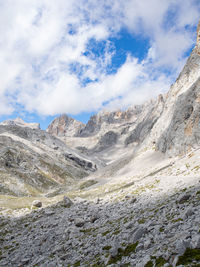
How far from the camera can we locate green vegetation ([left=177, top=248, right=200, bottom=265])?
304 inches

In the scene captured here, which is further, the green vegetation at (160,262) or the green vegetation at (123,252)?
the green vegetation at (123,252)

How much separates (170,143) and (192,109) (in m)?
12.3

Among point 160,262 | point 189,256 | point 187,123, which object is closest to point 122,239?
point 160,262

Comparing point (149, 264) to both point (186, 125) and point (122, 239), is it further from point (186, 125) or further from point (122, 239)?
point (186, 125)

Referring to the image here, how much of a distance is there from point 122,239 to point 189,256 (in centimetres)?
654

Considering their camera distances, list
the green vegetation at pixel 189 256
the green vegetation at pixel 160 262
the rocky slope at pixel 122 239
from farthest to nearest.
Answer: the rocky slope at pixel 122 239
the green vegetation at pixel 160 262
the green vegetation at pixel 189 256

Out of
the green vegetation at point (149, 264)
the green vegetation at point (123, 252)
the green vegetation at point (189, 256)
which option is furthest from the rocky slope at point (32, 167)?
the green vegetation at point (189, 256)

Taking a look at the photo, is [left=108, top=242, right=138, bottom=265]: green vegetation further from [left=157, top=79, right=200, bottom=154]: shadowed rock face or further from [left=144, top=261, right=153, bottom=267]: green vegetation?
[left=157, top=79, right=200, bottom=154]: shadowed rock face

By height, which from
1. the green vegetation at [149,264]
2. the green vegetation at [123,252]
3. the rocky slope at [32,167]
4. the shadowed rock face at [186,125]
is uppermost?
the rocky slope at [32,167]

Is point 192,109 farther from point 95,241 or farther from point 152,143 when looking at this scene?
point 95,241

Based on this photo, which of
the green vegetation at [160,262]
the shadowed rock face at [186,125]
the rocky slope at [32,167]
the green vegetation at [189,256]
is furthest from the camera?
the rocky slope at [32,167]

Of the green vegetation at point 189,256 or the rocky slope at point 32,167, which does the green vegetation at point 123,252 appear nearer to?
the green vegetation at point 189,256

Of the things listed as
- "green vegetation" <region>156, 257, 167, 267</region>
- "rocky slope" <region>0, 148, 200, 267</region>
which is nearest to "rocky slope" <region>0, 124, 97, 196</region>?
"rocky slope" <region>0, 148, 200, 267</region>

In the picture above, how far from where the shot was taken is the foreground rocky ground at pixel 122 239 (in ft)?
30.6
